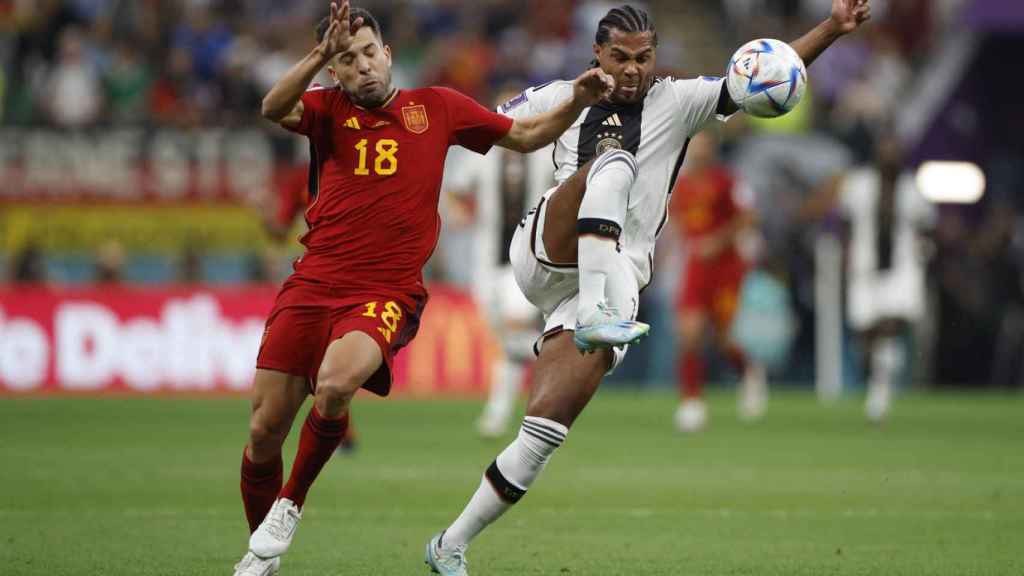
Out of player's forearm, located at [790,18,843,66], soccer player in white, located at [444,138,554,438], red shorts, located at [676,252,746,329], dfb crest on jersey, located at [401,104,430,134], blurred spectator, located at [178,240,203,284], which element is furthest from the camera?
blurred spectator, located at [178,240,203,284]

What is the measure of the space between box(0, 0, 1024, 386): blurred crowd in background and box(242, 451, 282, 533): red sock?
12.5 metres

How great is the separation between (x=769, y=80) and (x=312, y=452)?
245 cm

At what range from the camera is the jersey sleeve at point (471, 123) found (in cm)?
749

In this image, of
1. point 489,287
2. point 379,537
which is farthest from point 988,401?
point 379,537

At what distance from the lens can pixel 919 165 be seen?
22828 millimetres

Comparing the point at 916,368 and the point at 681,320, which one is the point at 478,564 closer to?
the point at 681,320

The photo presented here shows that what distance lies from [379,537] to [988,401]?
519 inches

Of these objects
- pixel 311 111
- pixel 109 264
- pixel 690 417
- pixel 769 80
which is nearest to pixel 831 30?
pixel 769 80

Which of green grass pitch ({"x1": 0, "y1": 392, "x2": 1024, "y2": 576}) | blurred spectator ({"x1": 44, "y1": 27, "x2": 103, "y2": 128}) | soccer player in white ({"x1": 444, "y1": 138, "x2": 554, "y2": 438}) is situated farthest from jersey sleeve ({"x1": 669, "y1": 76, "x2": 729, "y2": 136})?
blurred spectator ({"x1": 44, "y1": 27, "x2": 103, "y2": 128})

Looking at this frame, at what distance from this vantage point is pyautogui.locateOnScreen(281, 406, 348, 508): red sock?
707cm

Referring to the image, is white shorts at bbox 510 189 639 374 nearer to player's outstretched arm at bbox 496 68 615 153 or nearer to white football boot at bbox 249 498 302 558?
player's outstretched arm at bbox 496 68 615 153

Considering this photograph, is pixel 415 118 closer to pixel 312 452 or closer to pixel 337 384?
pixel 337 384

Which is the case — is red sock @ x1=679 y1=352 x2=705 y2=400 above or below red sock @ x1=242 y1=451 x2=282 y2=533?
below

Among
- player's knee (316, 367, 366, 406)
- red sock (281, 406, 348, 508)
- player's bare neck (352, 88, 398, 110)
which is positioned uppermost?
player's bare neck (352, 88, 398, 110)
